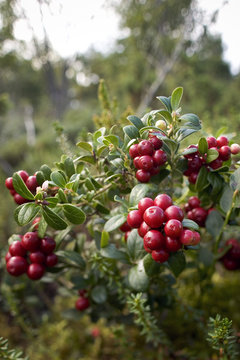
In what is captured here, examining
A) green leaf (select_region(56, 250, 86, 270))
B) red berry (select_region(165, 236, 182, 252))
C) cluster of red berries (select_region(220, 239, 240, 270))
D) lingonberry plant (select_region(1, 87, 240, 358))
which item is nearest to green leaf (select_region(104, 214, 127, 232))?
lingonberry plant (select_region(1, 87, 240, 358))

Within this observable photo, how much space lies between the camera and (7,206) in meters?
2.09

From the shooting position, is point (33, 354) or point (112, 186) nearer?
point (112, 186)

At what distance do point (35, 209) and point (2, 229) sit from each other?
1.63 meters

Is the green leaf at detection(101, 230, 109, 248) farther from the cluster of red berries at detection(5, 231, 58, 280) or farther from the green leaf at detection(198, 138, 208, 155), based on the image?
the green leaf at detection(198, 138, 208, 155)

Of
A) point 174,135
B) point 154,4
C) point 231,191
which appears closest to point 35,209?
point 174,135

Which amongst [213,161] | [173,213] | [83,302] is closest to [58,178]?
[173,213]

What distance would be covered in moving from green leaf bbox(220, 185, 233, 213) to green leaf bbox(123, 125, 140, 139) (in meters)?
0.27

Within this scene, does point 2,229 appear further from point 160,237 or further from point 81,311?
point 160,237

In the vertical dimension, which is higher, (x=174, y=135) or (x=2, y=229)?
(x=2, y=229)

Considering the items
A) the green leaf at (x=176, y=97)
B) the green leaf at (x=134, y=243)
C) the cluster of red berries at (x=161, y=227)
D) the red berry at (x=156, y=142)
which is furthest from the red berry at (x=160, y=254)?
the green leaf at (x=176, y=97)

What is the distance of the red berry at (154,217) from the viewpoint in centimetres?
47

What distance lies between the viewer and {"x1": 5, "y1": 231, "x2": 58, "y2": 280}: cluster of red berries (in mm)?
656

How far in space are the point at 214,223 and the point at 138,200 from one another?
0.95 feet

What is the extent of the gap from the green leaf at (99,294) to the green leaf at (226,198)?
45 cm
